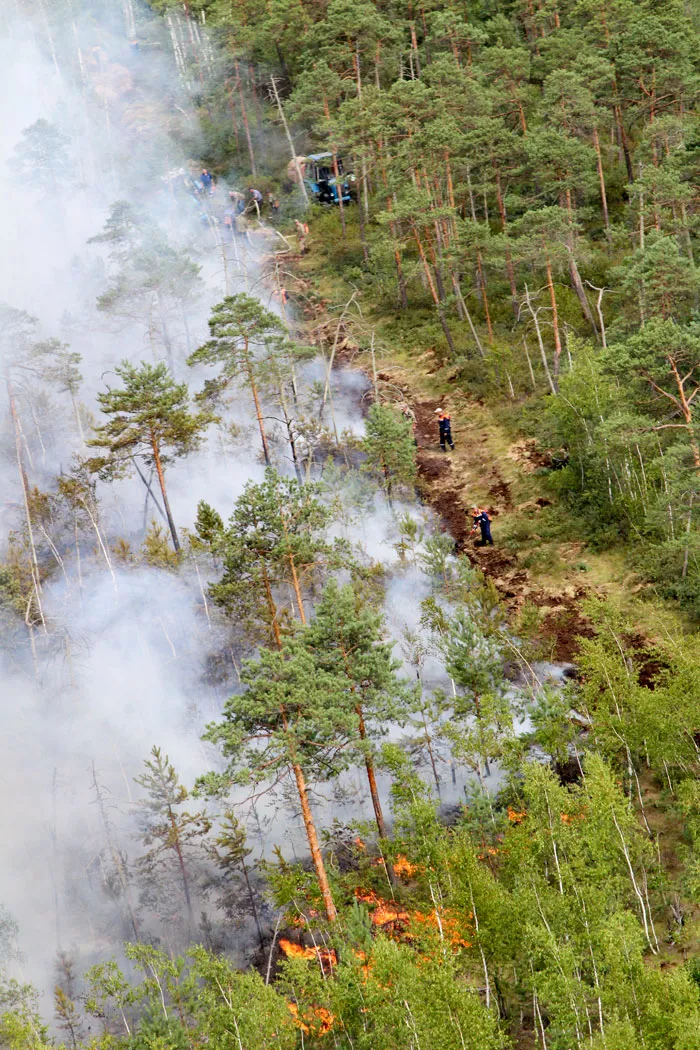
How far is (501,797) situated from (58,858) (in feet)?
35.1

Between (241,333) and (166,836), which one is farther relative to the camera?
(241,333)

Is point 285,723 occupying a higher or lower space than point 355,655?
lower

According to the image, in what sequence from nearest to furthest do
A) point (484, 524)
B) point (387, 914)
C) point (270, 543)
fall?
point (387, 914) < point (270, 543) < point (484, 524)

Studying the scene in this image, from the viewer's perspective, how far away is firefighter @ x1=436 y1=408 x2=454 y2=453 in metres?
38.1

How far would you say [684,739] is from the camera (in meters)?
22.1

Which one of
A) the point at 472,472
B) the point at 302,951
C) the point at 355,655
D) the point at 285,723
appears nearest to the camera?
the point at 285,723

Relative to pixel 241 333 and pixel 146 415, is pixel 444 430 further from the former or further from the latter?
pixel 146 415

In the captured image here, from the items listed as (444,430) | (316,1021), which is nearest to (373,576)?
(444,430)

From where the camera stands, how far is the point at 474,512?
34.8 m

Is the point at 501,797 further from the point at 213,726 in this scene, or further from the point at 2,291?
the point at 2,291

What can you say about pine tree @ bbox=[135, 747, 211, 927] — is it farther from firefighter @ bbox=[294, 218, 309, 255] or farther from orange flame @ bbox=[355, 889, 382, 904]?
firefighter @ bbox=[294, 218, 309, 255]

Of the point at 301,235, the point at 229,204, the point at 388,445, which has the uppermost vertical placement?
the point at 229,204

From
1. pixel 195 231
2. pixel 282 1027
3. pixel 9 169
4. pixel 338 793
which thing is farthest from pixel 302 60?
pixel 282 1027

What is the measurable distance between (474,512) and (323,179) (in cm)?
2875
